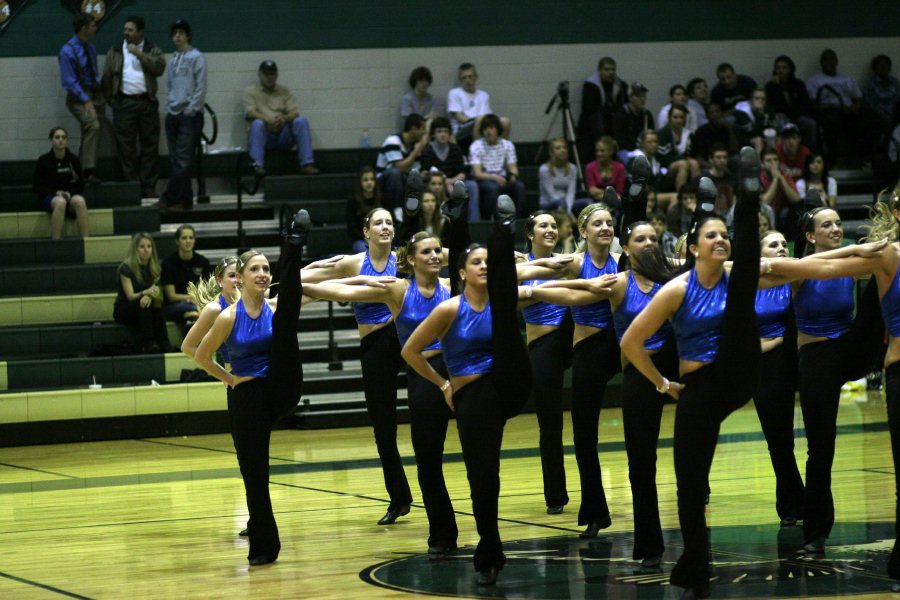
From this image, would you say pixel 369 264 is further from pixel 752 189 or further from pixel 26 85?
pixel 26 85

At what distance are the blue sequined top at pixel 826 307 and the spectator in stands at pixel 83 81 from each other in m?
9.37

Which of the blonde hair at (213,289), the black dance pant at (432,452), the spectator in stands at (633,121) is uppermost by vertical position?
the spectator in stands at (633,121)

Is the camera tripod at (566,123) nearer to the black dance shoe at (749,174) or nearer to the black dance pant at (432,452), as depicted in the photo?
the black dance pant at (432,452)

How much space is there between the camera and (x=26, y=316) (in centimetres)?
1289

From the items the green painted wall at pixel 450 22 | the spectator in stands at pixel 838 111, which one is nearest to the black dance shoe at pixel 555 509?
the green painted wall at pixel 450 22

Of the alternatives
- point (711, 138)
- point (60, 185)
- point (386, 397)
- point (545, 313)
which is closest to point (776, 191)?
point (711, 138)

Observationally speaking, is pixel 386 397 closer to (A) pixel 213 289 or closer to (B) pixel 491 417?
(A) pixel 213 289

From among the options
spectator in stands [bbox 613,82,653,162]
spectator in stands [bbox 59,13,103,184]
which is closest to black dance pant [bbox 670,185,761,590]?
spectator in stands [bbox 613,82,653,162]

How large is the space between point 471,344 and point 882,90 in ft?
39.8

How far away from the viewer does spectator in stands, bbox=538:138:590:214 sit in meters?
14.0

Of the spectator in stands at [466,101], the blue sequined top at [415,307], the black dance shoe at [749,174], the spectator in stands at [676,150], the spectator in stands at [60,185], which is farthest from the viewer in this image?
the spectator in stands at [466,101]

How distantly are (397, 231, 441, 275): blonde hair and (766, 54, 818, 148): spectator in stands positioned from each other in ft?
31.1

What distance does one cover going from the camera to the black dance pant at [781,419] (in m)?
7.11

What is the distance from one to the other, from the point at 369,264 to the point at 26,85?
8.24m
